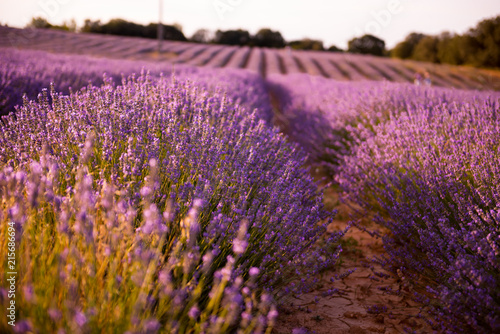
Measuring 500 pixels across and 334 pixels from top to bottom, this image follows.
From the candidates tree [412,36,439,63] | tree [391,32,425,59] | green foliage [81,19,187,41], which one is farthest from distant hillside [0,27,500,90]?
tree [391,32,425,59]

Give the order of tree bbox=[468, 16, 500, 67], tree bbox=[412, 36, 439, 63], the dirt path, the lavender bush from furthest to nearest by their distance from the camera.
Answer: tree bbox=[412, 36, 439, 63] → tree bbox=[468, 16, 500, 67] → the dirt path → the lavender bush

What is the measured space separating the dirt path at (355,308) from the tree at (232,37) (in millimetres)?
40170

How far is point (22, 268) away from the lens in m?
1.01

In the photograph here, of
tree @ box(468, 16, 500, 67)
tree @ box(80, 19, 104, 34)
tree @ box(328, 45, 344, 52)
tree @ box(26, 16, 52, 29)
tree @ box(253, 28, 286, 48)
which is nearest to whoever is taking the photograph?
tree @ box(26, 16, 52, 29)

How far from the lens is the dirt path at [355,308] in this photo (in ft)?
5.76

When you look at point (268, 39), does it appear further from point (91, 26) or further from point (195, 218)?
point (195, 218)

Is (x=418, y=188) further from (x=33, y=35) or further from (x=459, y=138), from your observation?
(x=33, y=35)

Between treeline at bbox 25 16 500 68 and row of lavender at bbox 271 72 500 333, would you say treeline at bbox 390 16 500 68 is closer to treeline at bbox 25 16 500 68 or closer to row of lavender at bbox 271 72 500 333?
treeline at bbox 25 16 500 68

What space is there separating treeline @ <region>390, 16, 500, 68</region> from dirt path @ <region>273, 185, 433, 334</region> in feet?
86.9

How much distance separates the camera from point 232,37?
38969 mm

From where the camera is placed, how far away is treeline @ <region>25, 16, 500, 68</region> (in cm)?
2338

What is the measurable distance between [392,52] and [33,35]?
3970 cm

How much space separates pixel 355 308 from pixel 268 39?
4222 cm

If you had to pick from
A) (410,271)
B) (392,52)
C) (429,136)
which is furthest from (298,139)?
(392,52)
